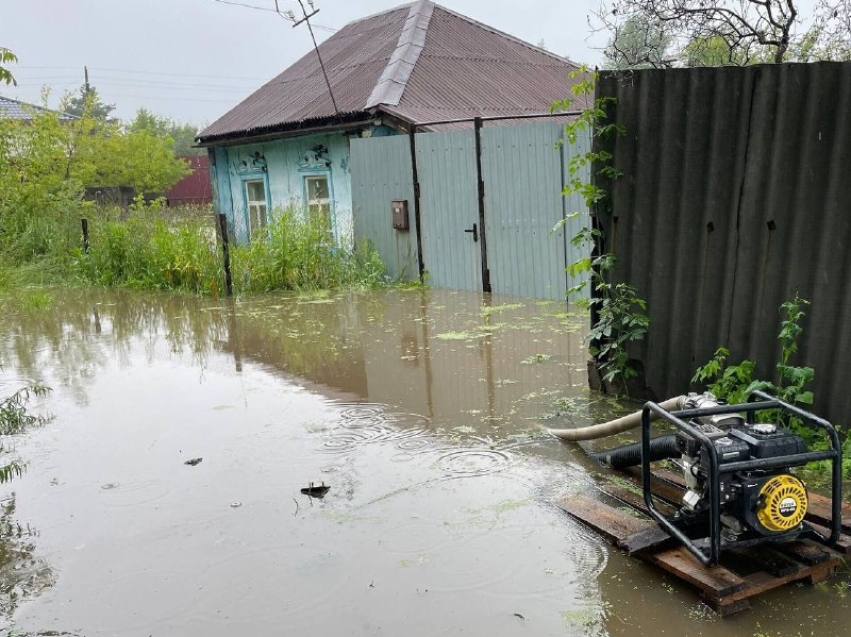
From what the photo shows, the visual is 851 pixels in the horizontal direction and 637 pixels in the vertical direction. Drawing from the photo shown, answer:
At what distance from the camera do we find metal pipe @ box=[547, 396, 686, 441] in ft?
14.0

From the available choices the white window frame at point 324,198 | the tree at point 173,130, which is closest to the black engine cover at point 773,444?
Result: the white window frame at point 324,198

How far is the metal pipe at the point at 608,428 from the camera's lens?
428 cm

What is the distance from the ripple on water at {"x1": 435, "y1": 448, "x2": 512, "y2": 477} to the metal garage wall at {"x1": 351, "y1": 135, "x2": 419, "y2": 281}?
720cm

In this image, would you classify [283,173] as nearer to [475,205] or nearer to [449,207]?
[449,207]

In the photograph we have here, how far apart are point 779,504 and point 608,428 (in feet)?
5.31

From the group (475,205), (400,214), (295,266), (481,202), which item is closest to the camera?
(481,202)

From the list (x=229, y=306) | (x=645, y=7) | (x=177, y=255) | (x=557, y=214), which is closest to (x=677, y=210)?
(x=557, y=214)

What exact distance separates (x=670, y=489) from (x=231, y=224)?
1392 cm

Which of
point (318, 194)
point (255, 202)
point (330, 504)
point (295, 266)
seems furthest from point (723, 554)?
point (255, 202)

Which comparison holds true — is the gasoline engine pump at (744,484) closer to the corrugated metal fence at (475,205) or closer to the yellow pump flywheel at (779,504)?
the yellow pump flywheel at (779,504)

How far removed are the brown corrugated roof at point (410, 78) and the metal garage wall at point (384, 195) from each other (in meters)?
0.54

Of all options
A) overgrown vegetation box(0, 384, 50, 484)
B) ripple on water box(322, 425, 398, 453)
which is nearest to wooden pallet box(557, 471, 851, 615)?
ripple on water box(322, 425, 398, 453)

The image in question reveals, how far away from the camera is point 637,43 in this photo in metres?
10.4

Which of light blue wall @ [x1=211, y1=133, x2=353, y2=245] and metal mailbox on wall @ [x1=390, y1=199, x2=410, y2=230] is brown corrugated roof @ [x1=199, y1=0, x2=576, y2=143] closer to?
light blue wall @ [x1=211, y1=133, x2=353, y2=245]
